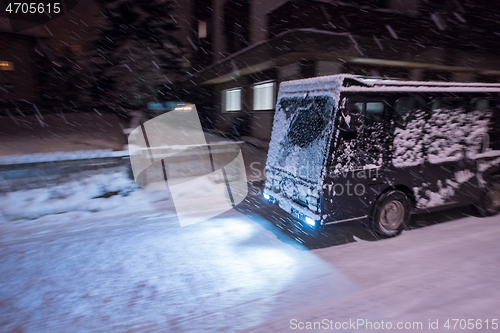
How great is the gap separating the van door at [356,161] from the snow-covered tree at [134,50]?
9963 mm

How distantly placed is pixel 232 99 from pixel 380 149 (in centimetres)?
1741

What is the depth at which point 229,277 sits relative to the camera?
3.93 m

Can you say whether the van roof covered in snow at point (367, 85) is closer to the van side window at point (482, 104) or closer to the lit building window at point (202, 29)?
the van side window at point (482, 104)

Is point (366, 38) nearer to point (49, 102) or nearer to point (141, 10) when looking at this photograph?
point (141, 10)

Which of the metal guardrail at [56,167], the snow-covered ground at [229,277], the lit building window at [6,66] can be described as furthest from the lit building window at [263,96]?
the lit building window at [6,66]

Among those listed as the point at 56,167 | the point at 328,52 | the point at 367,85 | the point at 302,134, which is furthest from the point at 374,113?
the point at 328,52

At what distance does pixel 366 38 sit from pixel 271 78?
483 cm

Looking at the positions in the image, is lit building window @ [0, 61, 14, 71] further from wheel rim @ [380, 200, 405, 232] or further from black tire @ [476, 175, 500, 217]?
black tire @ [476, 175, 500, 217]

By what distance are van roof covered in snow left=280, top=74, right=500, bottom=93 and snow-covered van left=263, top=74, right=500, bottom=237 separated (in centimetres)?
2

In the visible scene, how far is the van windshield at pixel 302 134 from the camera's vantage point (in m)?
4.52

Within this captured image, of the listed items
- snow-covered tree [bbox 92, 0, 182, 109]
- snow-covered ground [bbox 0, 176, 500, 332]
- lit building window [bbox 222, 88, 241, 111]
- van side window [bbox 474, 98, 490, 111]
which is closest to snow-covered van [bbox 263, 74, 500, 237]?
van side window [bbox 474, 98, 490, 111]

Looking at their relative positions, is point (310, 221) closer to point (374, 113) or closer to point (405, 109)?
point (374, 113)

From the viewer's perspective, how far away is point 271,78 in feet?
51.2

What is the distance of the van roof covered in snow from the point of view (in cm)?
435
